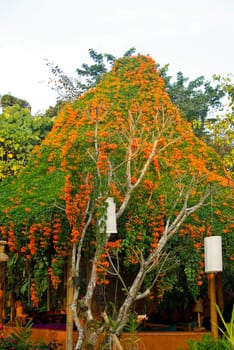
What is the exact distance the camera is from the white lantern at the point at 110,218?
7.21 metres

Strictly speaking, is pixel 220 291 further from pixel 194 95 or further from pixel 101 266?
pixel 194 95

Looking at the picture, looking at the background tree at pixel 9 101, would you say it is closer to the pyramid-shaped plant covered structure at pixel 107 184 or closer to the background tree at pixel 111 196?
the background tree at pixel 111 196

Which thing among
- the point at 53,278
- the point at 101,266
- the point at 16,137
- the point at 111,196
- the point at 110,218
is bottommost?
the point at 53,278

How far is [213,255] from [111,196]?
1.68 m

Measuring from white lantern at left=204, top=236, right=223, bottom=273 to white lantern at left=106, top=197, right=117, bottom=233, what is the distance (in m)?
1.32

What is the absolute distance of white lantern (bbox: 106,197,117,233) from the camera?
7211 millimetres

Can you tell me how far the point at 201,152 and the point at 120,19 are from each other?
11.3 ft

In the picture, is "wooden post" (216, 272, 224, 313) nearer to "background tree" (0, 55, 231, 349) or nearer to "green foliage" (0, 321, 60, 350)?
"background tree" (0, 55, 231, 349)

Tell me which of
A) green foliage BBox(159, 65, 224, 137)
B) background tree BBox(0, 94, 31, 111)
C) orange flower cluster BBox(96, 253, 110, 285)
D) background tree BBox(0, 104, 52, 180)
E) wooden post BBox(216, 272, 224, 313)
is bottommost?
wooden post BBox(216, 272, 224, 313)

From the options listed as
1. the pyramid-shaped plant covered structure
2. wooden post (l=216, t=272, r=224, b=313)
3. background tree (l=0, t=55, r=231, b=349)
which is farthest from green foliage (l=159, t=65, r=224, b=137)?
wooden post (l=216, t=272, r=224, b=313)

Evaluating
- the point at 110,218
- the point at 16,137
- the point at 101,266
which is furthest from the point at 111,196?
the point at 16,137

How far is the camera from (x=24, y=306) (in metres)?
11.5

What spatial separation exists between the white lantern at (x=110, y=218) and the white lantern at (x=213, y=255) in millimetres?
1318

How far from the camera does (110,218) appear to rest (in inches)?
286
